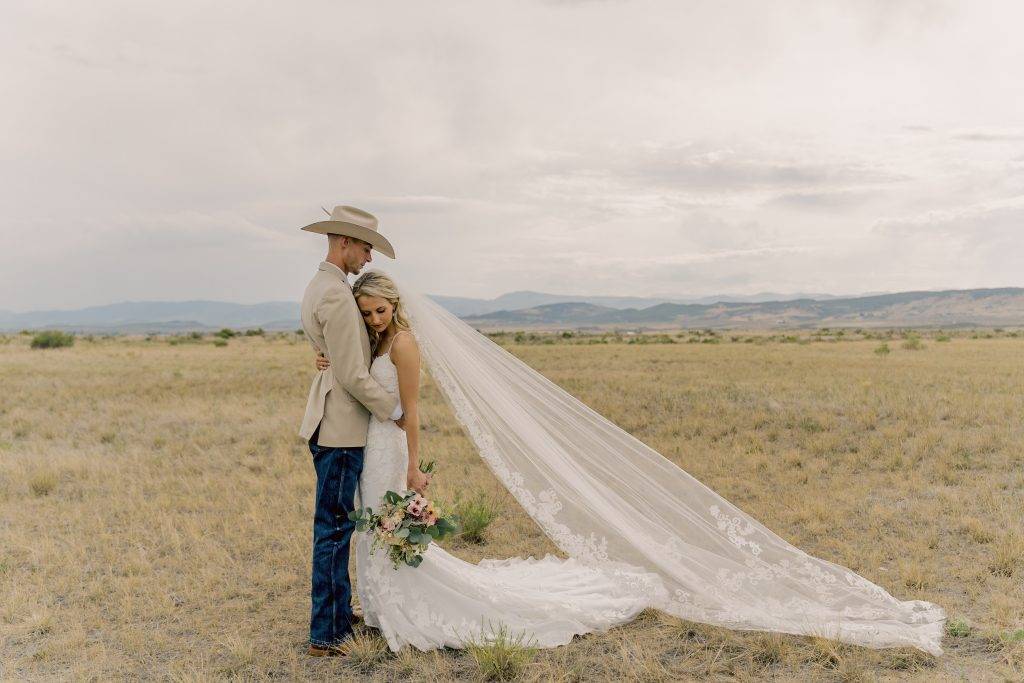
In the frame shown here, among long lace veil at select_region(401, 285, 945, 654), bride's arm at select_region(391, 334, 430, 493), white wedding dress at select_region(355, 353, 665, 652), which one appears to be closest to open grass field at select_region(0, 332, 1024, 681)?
white wedding dress at select_region(355, 353, 665, 652)

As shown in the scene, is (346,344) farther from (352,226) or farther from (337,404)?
(352,226)

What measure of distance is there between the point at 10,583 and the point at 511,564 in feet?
15.0

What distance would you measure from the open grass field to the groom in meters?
0.44

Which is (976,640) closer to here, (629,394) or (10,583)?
(10,583)

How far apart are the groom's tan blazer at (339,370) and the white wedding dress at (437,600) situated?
0.17 metres

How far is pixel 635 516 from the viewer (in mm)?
5746

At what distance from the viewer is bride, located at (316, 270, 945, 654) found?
5105 mm

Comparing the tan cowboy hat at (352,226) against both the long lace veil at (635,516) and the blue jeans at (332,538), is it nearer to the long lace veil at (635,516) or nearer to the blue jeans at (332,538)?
the long lace veil at (635,516)

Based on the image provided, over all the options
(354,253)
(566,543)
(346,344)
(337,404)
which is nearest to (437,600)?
(566,543)

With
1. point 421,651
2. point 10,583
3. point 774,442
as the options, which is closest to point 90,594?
point 10,583

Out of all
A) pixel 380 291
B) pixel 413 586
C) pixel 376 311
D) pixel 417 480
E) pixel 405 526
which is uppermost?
pixel 380 291

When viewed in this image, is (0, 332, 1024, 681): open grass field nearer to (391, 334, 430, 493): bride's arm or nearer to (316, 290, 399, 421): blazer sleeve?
(391, 334, 430, 493): bride's arm

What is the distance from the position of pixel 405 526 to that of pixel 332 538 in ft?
1.99

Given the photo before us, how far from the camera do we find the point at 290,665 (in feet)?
16.8
